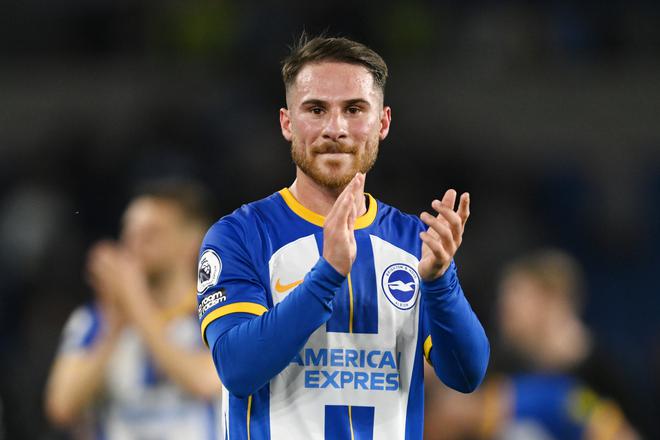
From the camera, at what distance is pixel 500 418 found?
579 centimetres

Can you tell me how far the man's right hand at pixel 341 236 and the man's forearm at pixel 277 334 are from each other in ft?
0.07

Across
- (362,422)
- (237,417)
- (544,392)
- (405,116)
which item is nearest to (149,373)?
(544,392)

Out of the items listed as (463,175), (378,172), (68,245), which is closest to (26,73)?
(68,245)

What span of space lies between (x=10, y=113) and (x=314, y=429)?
11.0 metres

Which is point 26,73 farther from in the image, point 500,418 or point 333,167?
point 333,167

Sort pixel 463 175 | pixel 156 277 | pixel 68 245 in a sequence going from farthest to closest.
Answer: pixel 463 175 < pixel 68 245 < pixel 156 277

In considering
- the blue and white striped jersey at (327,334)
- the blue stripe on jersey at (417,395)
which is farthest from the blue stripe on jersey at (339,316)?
the blue stripe on jersey at (417,395)

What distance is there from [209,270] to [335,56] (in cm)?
68

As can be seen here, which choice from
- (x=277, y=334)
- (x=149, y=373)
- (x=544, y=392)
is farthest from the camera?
(x=544, y=392)

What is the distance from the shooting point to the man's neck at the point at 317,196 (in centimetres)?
314

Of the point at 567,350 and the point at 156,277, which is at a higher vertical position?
the point at 156,277

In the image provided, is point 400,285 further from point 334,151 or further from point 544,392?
point 544,392

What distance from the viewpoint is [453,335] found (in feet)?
9.55

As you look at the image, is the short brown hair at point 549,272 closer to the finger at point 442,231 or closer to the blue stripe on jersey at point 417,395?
the blue stripe on jersey at point 417,395
